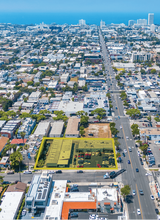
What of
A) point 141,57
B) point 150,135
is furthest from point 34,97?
point 141,57

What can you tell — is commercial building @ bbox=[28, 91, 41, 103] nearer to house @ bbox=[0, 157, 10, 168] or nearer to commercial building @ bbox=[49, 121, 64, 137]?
commercial building @ bbox=[49, 121, 64, 137]

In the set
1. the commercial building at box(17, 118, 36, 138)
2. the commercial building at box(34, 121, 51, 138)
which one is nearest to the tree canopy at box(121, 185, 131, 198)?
the commercial building at box(34, 121, 51, 138)

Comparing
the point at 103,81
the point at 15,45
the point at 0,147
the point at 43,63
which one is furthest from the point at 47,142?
the point at 15,45

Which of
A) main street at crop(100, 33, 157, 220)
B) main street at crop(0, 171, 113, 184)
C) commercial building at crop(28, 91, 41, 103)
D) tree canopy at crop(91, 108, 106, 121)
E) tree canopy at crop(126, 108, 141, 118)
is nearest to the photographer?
main street at crop(100, 33, 157, 220)

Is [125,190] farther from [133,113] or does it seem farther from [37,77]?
[37,77]

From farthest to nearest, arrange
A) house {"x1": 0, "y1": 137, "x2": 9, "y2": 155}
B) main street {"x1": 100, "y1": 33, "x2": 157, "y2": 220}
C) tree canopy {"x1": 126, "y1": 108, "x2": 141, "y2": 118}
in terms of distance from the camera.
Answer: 1. tree canopy {"x1": 126, "y1": 108, "x2": 141, "y2": 118}
2. house {"x1": 0, "y1": 137, "x2": 9, "y2": 155}
3. main street {"x1": 100, "y1": 33, "x2": 157, "y2": 220}

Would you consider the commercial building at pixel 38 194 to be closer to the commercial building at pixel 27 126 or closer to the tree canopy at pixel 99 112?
the commercial building at pixel 27 126
